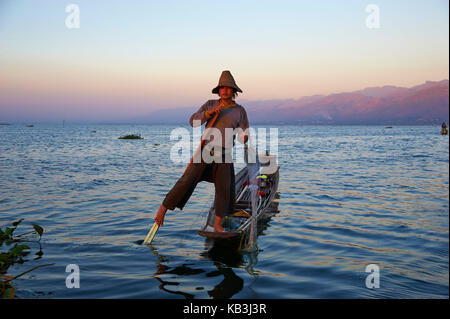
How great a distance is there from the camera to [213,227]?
22.8 ft

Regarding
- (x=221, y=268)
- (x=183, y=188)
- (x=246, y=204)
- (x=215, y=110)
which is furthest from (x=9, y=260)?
(x=246, y=204)

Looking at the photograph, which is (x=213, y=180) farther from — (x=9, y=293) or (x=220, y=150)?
(x=9, y=293)

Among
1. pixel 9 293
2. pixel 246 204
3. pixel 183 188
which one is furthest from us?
pixel 246 204

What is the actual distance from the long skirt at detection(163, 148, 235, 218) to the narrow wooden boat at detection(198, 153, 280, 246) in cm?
53

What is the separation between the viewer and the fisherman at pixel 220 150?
240 inches

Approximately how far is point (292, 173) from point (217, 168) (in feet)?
41.4

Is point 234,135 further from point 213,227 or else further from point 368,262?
point 368,262

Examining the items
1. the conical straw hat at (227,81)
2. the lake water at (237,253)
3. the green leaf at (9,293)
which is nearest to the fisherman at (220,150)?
the conical straw hat at (227,81)

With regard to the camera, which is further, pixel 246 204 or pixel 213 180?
pixel 246 204

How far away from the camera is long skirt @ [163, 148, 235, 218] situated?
20.7 feet

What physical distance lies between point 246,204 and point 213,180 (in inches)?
96.7

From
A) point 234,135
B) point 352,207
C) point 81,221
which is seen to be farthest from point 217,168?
point 352,207

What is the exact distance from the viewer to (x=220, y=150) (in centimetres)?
625

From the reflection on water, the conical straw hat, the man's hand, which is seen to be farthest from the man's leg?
the conical straw hat
